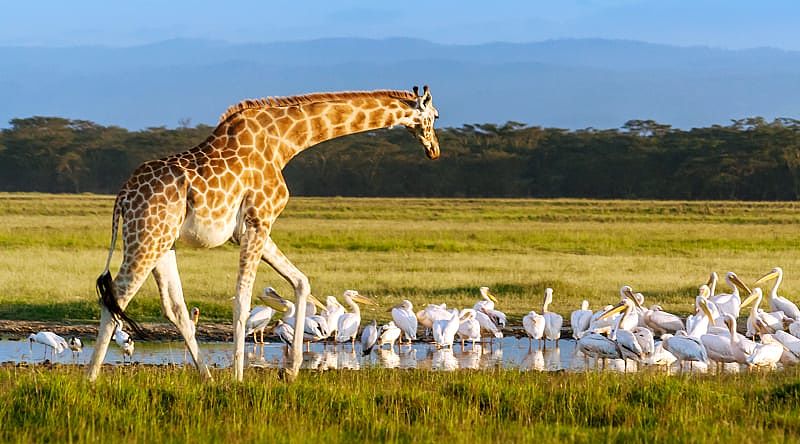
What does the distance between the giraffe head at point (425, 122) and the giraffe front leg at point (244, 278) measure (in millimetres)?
1500

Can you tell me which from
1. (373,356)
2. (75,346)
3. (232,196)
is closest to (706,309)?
(373,356)

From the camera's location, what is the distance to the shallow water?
39.8 feet

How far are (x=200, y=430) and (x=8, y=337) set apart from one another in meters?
6.60

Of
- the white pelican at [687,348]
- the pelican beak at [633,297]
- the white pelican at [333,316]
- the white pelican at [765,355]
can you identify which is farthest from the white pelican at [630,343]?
the white pelican at [333,316]

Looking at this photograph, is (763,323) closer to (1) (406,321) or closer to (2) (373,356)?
(1) (406,321)

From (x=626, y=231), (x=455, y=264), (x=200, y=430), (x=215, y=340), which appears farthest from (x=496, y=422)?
(x=626, y=231)

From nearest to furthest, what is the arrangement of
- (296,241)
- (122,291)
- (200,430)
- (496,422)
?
(200,430), (496,422), (122,291), (296,241)

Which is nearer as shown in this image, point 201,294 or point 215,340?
point 215,340

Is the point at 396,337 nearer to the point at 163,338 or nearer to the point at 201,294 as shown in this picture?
the point at 163,338

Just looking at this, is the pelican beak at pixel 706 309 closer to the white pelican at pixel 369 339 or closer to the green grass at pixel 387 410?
the white pelican at pixel 369 339

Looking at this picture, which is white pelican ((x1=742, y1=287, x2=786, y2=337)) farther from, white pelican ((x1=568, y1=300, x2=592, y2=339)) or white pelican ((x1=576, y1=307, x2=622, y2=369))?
white pelican ((x1=576, y1=307, x2=622, y2=369))

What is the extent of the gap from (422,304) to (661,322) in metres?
3.81

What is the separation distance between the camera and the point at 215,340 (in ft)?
44.6

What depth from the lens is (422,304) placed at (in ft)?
55.0
